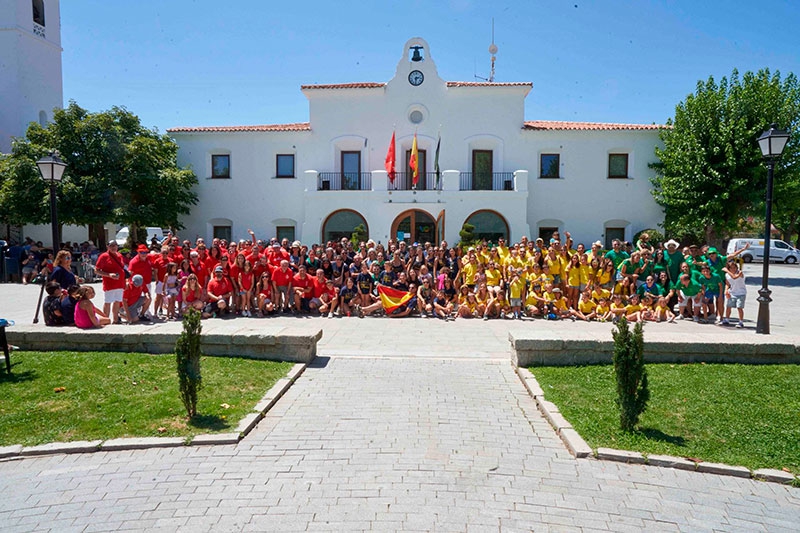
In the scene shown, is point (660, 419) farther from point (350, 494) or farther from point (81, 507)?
point (81, 507)

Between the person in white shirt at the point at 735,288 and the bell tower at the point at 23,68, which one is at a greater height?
the bell tower at the point at 23,68

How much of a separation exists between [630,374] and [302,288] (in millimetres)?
8773

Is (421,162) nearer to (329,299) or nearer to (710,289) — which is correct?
(329,299)

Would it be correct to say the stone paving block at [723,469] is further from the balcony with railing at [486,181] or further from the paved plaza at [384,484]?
the balcony with railing at [486,181]

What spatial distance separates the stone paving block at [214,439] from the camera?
484 centimetres

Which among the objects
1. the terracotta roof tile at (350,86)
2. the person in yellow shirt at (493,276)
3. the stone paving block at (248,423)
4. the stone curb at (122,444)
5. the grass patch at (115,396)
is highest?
the terracotta roof tile at (350,86)

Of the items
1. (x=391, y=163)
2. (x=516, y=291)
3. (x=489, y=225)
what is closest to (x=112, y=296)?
(x=516, y=291)

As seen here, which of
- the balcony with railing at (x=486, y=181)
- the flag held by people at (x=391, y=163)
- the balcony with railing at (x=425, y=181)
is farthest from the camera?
the balcony with railing at (x=486, y=181)

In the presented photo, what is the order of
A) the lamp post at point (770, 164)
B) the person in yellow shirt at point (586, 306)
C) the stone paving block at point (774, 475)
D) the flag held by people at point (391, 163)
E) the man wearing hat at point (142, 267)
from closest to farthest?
1. the stone paving block at point (774, 475)
2. the lamp post at point (770, 164)
3. the man wearing hat at point (142, 267)
4. the person in yellow shirt at point (586, 306)
5. the flag held by people at point (391, 163)

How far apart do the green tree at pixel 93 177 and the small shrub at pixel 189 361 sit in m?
18.9

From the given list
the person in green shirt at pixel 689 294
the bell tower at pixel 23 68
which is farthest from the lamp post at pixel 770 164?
the bell tower at pixel 23 68

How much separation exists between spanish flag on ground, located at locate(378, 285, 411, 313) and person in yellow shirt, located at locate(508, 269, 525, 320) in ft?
8.20

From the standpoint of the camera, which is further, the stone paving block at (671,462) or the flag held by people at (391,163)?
the flag held by people at (391,163)

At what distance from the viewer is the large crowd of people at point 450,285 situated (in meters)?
11.3
